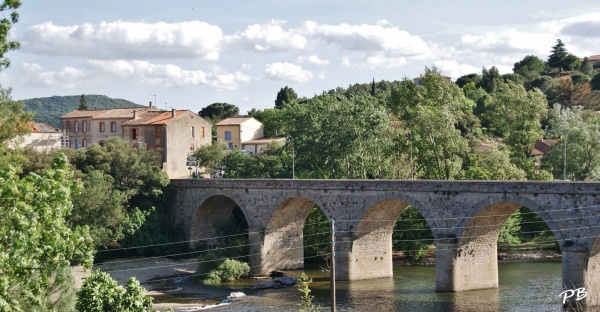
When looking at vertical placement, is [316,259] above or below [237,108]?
below

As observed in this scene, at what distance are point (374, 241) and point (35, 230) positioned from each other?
3149 centimetres

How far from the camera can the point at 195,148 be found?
6444cm

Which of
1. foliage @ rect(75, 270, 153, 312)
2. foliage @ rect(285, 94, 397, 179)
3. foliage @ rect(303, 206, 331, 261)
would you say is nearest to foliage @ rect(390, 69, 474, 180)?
foliage @ rect(285, 94, 397, 179)

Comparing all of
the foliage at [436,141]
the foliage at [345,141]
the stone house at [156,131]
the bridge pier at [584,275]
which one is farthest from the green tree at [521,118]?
the bridge pier at [584,275]

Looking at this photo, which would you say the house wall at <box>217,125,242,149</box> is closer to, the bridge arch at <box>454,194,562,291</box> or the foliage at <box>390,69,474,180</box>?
the foliage at <box>390,69,474,180</box>

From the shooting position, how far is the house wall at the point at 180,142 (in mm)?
60500

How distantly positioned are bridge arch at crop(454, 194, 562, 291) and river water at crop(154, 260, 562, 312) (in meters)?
0.62

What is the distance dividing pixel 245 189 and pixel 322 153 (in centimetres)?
943

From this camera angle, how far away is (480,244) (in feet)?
128

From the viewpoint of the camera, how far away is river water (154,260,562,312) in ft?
119

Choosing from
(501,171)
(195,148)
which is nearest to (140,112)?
(195,148)

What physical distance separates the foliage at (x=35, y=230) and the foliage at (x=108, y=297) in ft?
22.8

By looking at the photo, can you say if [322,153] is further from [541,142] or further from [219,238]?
[541,142]

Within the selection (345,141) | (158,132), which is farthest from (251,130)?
(345,141)
